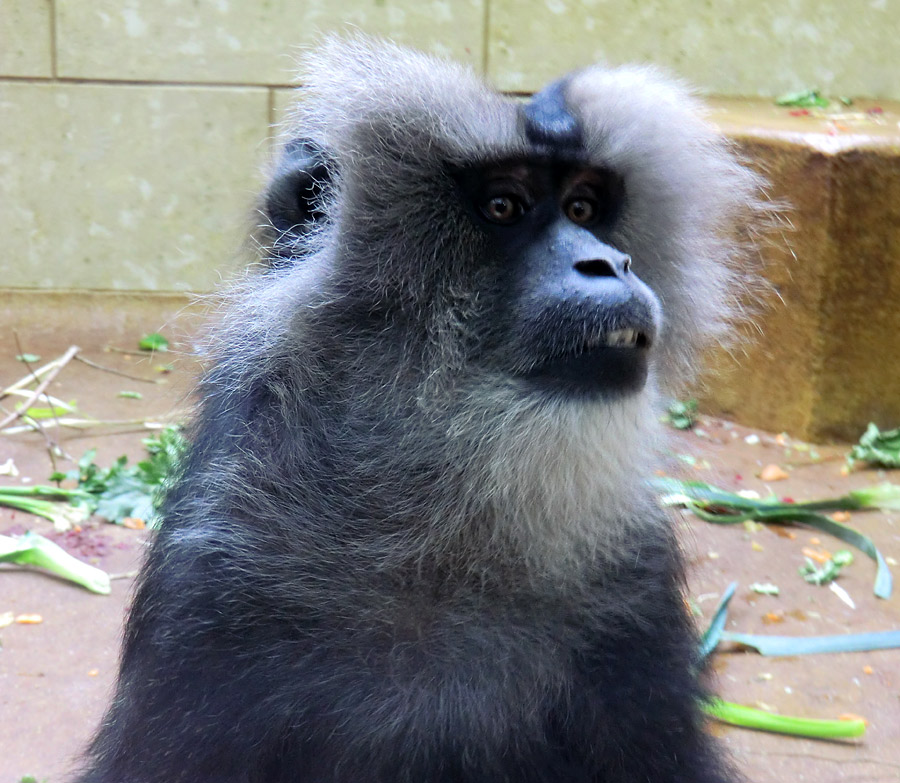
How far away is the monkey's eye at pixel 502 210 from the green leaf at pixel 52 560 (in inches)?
86.7

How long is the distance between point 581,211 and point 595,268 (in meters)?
0.27

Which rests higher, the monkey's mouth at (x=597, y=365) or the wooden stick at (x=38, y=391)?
the monkey's mouth at (x=597, y=365)

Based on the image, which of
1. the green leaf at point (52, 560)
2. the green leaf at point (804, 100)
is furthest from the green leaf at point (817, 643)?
the green leaf at point (804, 100)

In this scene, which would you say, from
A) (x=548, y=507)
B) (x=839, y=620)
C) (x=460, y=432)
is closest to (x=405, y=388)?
(x=460, y=432)

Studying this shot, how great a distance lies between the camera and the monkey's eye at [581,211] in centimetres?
220

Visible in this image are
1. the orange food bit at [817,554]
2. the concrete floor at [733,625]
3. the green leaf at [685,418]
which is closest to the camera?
the concrete floor at [733,625]

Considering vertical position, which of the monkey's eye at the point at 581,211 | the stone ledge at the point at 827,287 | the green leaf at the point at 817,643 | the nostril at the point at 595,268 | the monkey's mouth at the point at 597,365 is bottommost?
the green leaf at the point at 817,643

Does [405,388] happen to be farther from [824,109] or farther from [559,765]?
[824,109]

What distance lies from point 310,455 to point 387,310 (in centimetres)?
30

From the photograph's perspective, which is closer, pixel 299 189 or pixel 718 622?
pixel 299 189

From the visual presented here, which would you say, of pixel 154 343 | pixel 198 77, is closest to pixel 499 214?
pixel 154 343

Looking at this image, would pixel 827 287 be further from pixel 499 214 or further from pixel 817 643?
pixel 499 214

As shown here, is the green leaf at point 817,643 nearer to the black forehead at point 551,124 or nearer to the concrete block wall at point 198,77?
the black forehead at point 551,124

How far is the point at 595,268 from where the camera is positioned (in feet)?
6.54
